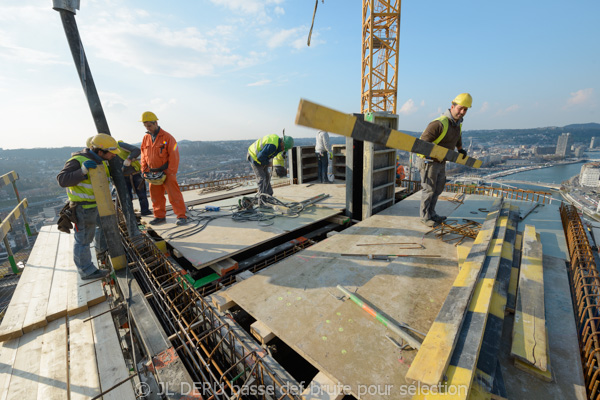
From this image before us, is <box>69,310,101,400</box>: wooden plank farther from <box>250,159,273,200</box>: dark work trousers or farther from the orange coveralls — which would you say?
<box>250,159,273,200</box>: dark work trousers

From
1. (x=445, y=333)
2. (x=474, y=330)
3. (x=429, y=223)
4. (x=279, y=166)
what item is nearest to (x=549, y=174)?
(x=279, y=166)

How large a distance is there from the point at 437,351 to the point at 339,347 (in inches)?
32.7

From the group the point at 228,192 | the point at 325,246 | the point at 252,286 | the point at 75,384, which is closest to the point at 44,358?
the point at 75,384

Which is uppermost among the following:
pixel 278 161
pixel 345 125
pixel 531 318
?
pixel 345 125

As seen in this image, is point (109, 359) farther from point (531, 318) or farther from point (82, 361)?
point (531, 318)

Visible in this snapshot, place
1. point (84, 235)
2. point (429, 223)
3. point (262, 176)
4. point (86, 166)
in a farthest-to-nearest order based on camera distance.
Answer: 1. point (262, 176)
2. point (429, 223)
3. point (84, 235)
4. point (86, 166)

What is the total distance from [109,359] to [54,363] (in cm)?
51

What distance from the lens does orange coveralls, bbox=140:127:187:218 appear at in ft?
16.5

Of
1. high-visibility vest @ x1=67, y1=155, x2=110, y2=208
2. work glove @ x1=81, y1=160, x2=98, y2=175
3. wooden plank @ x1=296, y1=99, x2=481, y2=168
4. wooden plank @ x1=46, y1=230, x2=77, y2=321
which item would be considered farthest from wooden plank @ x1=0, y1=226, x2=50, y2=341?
wooden plank @ x1=296, y1=99, x2=481, y2=168

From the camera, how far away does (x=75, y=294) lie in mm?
3400

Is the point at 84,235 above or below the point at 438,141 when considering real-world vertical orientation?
below

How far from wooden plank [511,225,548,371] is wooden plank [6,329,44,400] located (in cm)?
442

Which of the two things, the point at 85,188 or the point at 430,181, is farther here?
the point at 430,181

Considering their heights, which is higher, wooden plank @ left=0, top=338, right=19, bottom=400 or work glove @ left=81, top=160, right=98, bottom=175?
work glove @ left=81, top=160, right=98, bottom=175
